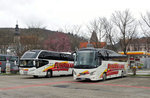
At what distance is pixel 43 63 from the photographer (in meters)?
25.4

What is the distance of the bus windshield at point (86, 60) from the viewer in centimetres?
1952

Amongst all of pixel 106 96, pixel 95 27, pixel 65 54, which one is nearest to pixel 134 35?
pixel 95 27

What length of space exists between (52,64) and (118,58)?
773 cm

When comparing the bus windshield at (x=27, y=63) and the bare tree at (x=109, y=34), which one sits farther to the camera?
the bare tree at (x=109, y=34)

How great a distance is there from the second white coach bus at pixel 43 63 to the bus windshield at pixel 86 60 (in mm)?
6309

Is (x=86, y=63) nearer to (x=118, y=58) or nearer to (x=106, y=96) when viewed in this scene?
(x=118, y=58)

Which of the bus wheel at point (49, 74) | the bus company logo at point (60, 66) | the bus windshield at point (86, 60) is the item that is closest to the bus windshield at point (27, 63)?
the bus company logo at point (60, 66)

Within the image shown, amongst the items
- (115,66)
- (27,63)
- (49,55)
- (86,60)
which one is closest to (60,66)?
(49,55)

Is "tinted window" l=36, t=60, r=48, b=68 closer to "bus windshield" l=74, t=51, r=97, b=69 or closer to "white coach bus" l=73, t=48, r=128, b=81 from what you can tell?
"white coach bus" l=73, t=48, r=128, b=81

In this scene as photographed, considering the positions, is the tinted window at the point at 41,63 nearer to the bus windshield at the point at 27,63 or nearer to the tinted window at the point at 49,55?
the tinted window at the point at 49,55

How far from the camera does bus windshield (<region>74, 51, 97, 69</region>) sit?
1952 cm

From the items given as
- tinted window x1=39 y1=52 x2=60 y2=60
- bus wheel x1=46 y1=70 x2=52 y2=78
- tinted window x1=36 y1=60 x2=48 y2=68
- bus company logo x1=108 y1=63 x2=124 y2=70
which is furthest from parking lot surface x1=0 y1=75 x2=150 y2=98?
bus wheel x1=46 y1=70 x2=52 y2=78

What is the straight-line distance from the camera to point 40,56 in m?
25.1

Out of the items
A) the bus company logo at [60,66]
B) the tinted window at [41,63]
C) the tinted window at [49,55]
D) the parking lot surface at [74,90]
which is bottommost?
the parking lot surface at [74,90]
